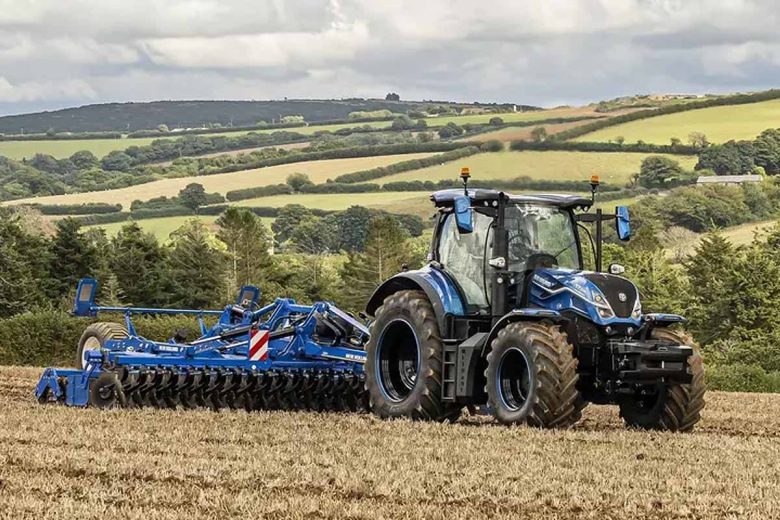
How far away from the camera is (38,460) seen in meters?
10.7

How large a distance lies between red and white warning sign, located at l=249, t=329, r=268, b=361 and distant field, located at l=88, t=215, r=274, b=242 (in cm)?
6638

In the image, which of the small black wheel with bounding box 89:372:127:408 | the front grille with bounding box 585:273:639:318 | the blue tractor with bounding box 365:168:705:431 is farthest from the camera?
the small black wheel with bounding box 89:372:127:408

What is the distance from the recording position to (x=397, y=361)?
625 inches

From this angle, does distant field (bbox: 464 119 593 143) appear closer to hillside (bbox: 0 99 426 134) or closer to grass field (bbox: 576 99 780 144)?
grass field (bbox: 576 99 780 144)

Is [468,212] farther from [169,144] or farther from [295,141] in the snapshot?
[169,144]

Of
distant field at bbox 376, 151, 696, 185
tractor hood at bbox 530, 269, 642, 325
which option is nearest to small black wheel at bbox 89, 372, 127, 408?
tractor hood at bbox 530, 269, 642, 325

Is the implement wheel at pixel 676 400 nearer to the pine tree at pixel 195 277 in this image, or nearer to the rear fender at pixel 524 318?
the rear fender at pixel 524 318

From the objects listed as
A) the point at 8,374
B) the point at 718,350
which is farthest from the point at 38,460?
the point at 718,350

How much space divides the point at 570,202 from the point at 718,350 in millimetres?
41579

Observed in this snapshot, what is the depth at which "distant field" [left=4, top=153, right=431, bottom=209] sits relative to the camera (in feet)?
299

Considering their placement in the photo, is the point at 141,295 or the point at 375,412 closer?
the point at 375,412

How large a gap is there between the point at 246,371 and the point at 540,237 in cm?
412

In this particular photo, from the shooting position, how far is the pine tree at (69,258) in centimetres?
5753

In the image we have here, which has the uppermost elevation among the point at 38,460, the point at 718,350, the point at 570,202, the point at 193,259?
the point at 570,202
